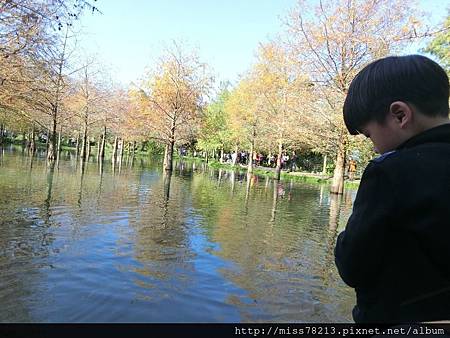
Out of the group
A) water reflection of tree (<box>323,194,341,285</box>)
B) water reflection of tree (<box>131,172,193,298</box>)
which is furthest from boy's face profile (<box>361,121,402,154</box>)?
water reflection of tree (<box>323,194,341,285</box>)

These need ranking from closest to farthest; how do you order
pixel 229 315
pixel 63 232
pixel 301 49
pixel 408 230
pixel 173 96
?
1. pixel 408 230
2. pixel 229 315
3. pixel 63 232
4. pixel 301 49
5. pixel 173 96

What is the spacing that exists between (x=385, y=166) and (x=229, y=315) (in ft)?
10.9

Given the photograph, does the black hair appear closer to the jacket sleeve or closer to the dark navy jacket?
the dark navy jacket

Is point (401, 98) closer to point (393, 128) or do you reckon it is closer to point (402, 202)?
point (393, 128)

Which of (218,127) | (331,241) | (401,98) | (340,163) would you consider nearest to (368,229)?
(401,98)

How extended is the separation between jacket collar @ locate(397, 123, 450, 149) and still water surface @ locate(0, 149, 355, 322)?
10.5 ft

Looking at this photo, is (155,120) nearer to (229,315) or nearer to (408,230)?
(229,315)

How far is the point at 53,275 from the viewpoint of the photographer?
4973 mm

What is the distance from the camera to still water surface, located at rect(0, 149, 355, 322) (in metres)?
4.19

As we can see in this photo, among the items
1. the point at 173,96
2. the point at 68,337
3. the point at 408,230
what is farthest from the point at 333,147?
the point at 408,230

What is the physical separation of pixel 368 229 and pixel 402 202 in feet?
0.45

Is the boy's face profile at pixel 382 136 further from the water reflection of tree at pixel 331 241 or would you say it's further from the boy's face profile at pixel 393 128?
the water reflection of tree at pixel 331 241

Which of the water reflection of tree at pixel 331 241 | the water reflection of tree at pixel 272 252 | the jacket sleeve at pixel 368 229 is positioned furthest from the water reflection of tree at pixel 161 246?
the jacket sleeve at pixel 368 229

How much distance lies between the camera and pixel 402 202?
1241 millimetres
